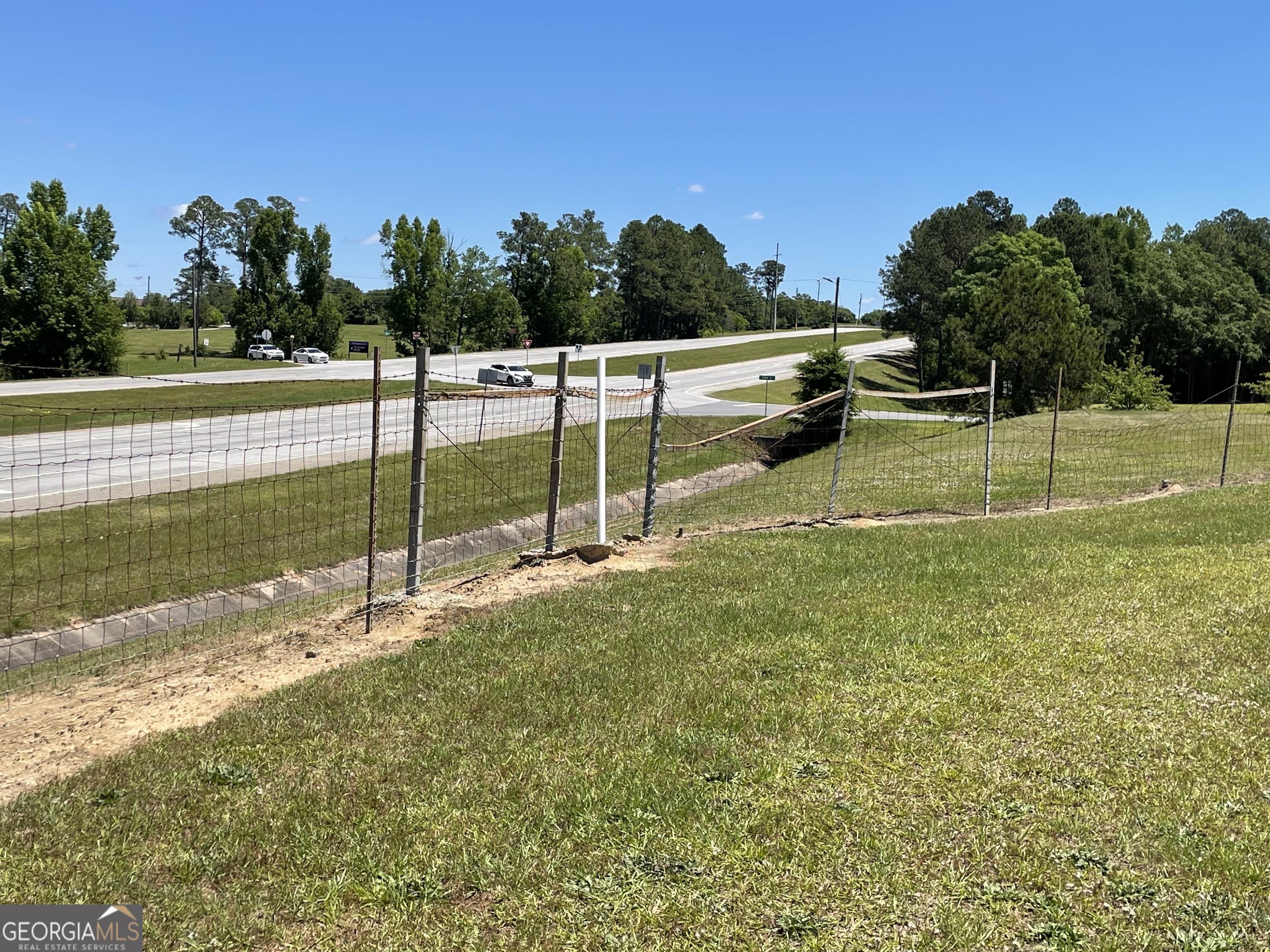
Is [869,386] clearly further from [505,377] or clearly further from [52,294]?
[52,294]

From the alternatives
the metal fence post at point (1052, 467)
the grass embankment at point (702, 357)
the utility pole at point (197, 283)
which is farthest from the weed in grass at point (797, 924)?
the utility pole at point (197, 283)

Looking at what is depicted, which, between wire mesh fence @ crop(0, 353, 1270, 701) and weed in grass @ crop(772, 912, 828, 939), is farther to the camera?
wire mesh fence @ crop(0, 353, 1270, 701)

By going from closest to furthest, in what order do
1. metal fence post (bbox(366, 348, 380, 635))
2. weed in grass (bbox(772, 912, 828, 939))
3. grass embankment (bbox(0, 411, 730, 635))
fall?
weed in grass (bbox(772, 912, 828, 939))
metal fence post (bbox(366, 348, 380, 635))
grass embankment (bbox(0, 411, 730, 635))

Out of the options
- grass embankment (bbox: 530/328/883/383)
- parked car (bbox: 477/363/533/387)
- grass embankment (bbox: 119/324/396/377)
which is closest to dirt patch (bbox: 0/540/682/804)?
grass embankment (bbox: 119/324/396/377)

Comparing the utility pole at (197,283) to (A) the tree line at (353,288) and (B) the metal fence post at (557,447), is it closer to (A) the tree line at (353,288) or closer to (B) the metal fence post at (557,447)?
(A) the tree line at (353,288)

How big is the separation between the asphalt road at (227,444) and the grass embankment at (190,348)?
531cm

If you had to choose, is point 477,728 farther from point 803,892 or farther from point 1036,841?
point 1036,841

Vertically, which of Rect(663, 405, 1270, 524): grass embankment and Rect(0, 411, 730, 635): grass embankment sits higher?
Rect(663, 405, 1270, 524): grass embankment

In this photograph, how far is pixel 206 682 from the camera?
21.4ft

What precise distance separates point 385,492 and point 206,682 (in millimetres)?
12081

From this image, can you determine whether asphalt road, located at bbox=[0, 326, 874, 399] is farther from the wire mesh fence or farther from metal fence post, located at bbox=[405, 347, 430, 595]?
metal fence post, located at bbox=[405, 347, 430, 595]

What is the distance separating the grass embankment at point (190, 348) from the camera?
56.9 metres

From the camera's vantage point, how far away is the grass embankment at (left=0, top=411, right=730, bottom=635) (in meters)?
12.8

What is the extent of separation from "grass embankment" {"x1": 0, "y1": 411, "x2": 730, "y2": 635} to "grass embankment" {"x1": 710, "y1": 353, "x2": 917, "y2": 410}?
20.3 meters
